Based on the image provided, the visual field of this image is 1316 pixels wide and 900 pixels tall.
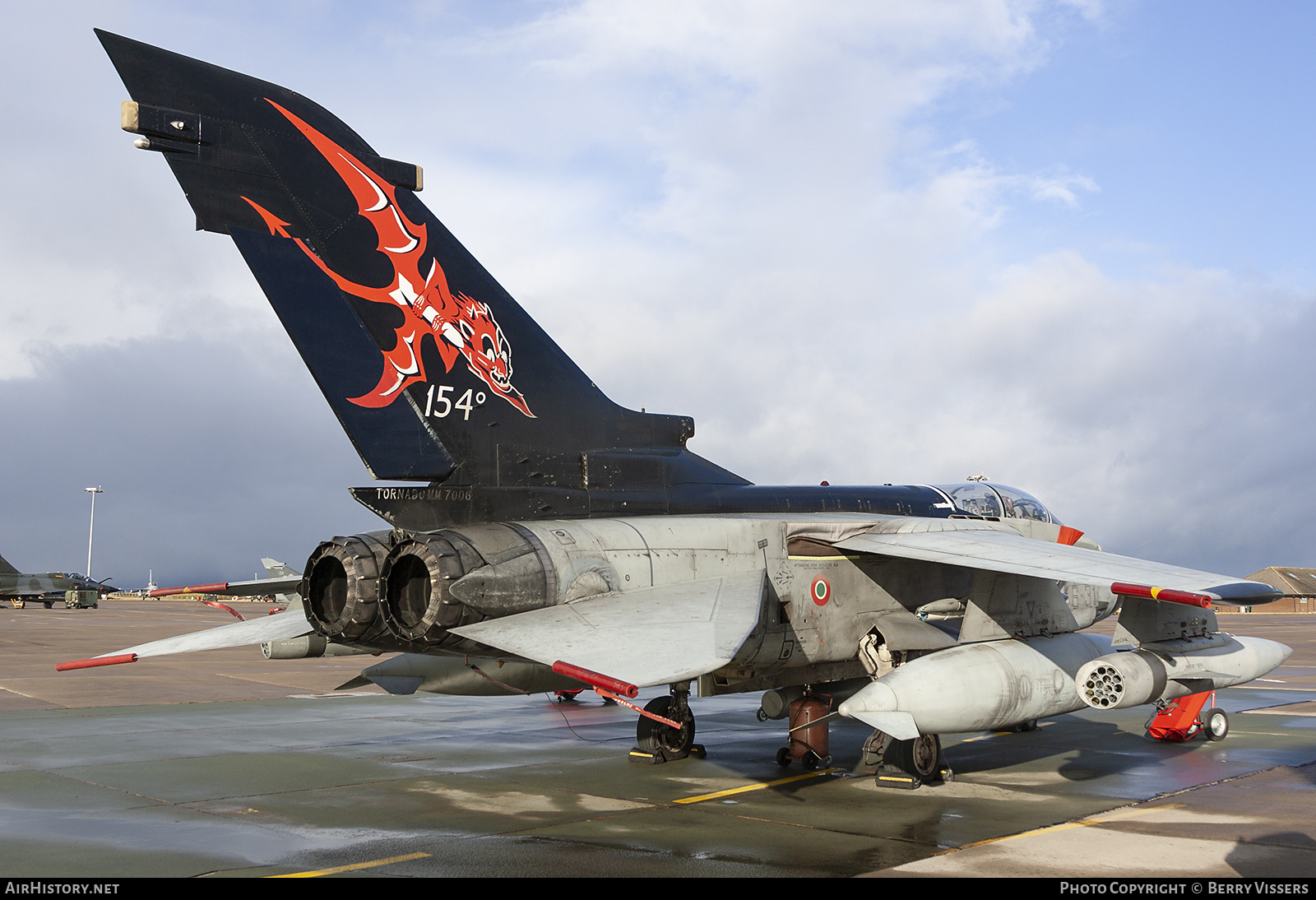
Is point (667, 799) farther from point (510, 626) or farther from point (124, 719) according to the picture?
point (124, 719)

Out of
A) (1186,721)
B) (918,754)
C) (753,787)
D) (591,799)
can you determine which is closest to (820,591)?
(918,754)

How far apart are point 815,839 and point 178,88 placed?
7805mm

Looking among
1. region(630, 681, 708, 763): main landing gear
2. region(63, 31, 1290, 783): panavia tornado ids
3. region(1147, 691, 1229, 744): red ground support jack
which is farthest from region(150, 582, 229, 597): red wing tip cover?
region(1147, 691, 1229, 744): red ground support jack

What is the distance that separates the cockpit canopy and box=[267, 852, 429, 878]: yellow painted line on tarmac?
7.92 metres

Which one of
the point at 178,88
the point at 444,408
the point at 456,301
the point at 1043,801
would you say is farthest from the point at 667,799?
the point at 178,88

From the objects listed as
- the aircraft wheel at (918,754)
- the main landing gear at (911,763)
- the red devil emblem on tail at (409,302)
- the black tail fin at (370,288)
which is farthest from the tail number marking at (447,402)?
the aircraft wheel at (918,754)

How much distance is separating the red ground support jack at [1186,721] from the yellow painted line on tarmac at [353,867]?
938cm

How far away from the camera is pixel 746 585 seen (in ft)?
29.8

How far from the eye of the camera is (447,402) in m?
9.18

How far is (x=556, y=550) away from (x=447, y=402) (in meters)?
1.79

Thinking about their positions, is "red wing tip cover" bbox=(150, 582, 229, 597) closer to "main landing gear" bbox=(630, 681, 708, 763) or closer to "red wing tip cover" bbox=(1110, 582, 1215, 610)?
"main landing gear" bbox=(630, 681, 708, 763)

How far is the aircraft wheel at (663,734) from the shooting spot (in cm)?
1127

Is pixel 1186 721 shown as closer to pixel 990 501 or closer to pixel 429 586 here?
pixel 990 501

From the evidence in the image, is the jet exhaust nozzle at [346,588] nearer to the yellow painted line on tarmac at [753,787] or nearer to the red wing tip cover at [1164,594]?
the yellow painted line on tarmac at [753,787]
